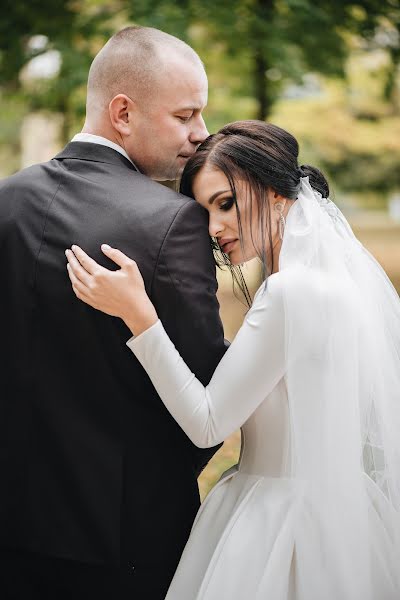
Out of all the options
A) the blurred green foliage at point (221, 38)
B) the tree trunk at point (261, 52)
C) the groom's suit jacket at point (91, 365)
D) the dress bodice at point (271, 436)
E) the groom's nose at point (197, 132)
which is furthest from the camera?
the tree trunk at point (261, 52)

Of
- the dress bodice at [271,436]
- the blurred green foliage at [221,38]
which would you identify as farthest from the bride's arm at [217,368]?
the blurred green foliage at [221,38]

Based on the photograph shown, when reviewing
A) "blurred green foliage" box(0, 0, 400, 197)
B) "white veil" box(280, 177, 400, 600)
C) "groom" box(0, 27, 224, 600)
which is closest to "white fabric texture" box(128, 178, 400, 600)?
"white veil" box(280, 177, 400, 600)

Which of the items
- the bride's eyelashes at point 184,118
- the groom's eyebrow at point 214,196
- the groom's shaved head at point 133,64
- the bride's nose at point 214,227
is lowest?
the bride's nose at point 214,227

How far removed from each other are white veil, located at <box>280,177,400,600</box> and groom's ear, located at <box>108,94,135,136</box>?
0.65 m

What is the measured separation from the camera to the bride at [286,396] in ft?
7.25

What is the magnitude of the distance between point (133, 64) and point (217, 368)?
1.07 meters

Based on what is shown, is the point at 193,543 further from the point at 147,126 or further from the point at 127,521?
the point at 147,126

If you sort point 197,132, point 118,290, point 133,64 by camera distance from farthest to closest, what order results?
1. point 197,132
2. point 133,64
3. point 118,290

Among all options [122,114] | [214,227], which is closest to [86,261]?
[214,227]

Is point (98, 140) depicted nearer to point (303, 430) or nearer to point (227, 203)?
point (227, 203)

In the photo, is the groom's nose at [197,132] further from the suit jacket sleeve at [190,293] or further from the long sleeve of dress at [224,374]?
the long sleeve of dress at [224,374]

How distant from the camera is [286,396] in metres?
2.42

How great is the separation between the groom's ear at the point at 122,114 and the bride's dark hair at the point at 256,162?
24 cm

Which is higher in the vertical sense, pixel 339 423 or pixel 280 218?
pixel 280 218
